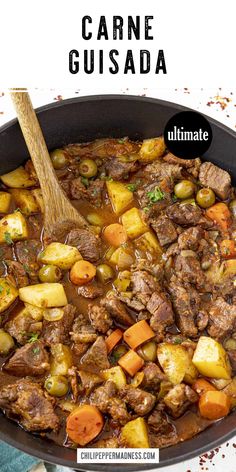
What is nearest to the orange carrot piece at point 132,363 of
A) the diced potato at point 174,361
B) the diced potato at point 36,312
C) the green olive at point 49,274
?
the diced potato at point 174,361

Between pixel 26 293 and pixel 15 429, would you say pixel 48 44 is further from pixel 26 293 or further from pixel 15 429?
pixel 15 429

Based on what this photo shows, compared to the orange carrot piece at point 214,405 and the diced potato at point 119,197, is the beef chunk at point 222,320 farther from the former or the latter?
the diced potato at point 119,197

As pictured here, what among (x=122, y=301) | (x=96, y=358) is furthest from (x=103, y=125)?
(x=96, y=358)

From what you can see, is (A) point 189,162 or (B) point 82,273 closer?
(B) point 82,273

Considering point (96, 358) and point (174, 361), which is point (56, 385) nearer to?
point (96, 358)

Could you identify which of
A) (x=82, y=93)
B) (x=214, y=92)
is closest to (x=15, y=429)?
(x=82, y=93)

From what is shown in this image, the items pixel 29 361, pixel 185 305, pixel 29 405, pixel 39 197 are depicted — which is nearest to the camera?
pixel 29 405
